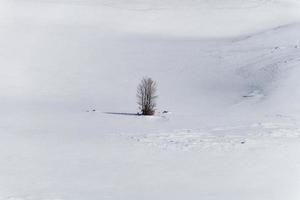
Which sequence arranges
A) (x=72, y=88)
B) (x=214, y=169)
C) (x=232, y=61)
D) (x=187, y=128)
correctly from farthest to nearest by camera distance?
(x=232, y=61) < (x=72, y=88) < (x=187, y=128) < (x=214, y=169)

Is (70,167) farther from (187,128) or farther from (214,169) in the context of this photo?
(187,128)

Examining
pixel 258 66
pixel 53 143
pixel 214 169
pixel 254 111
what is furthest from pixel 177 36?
pixel 214 169

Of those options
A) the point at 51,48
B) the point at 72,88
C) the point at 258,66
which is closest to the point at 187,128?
the point at 72,88

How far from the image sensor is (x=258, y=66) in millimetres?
21719

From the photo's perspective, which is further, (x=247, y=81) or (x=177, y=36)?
(x=177, y=36)

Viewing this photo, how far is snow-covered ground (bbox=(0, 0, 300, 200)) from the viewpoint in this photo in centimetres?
785

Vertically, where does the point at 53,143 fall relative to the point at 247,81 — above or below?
below

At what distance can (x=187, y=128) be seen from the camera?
11992 millimetres

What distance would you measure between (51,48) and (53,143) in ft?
54.5

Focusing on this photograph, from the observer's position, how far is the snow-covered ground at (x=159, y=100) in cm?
785

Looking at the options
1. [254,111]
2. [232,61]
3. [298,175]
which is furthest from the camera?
[232,61]

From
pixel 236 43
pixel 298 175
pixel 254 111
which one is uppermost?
pixel 236 43

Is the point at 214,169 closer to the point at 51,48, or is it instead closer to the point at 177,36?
the point at 51,48

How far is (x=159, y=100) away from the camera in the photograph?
730 inches
